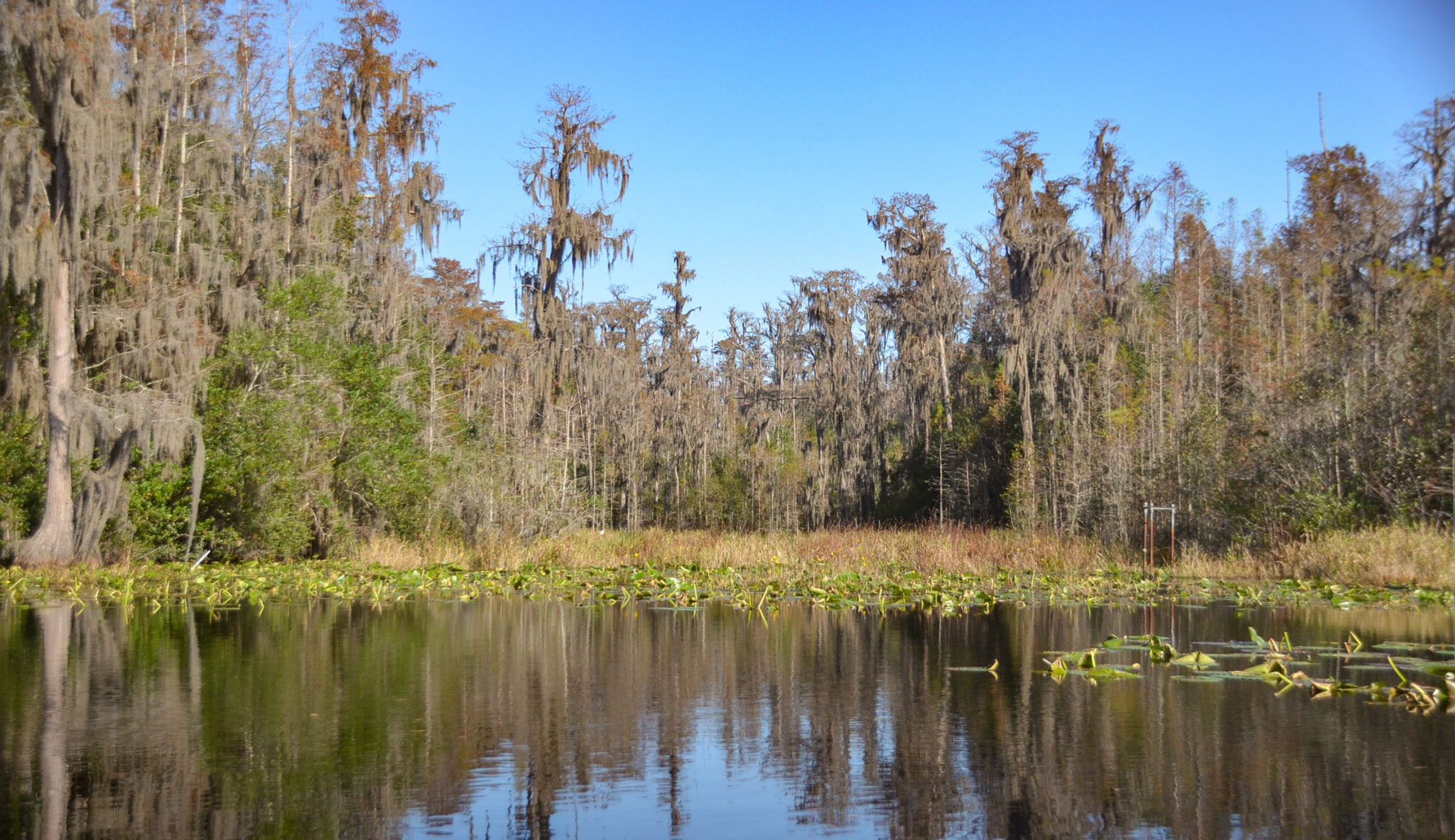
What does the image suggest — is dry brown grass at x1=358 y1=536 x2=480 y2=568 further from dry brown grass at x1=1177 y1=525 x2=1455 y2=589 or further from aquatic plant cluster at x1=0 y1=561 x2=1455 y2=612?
dry brown grass at x1=1177 y1=525 x2=1455 y2=589

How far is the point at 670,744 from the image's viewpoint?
684cm

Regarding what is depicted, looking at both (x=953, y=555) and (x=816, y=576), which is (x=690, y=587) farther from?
(x=953, y=555)

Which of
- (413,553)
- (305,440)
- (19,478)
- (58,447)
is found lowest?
(413,553)

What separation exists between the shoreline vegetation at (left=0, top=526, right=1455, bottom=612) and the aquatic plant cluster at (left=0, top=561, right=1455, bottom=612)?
44 mm

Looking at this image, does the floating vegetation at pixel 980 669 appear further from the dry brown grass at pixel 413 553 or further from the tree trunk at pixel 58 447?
the tree trunk at pixel 58 447

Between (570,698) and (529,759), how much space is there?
6.30ft

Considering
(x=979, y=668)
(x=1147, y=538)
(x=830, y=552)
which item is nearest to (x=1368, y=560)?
(x=1147, y=538)

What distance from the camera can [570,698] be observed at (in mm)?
8227

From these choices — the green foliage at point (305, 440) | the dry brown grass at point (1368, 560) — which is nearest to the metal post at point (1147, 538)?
the dry brown grass at point (1368, 560)

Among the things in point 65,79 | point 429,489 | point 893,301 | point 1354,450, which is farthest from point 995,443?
point 65,79

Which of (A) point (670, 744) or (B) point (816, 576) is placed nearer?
(A) point (670, 744)

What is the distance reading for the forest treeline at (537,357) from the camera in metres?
19.4

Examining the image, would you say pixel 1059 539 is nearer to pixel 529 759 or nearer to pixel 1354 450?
pixel 1354 450

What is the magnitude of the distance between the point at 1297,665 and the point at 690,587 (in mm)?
9936
